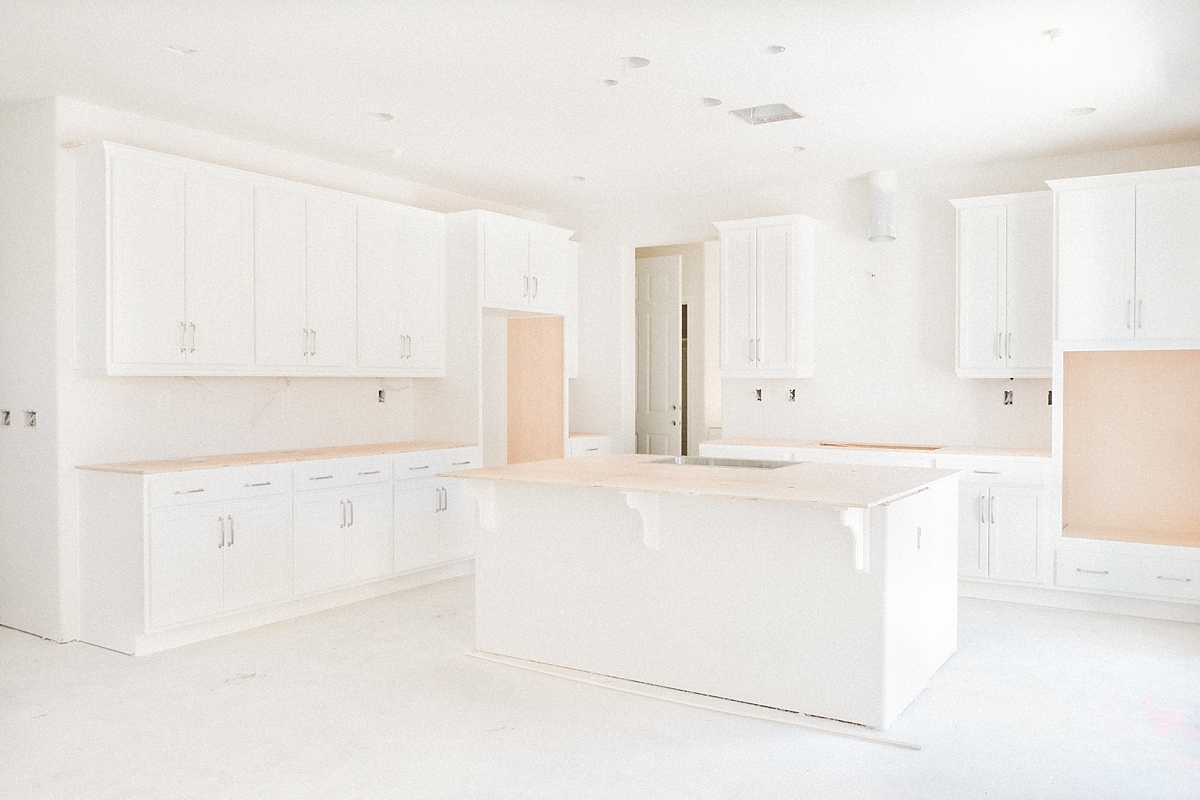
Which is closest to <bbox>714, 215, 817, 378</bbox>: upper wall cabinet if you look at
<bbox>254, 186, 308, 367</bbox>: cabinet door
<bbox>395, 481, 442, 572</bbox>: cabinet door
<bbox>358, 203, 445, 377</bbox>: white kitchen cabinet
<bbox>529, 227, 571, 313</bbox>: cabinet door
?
<bbox>529, 227, 571, 313</bbox>: cabinet door

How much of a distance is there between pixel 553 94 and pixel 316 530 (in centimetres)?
265

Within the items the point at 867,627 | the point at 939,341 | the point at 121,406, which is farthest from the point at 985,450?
the point at 121,406

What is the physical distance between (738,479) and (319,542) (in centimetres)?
258

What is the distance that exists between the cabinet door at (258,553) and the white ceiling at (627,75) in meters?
2.06

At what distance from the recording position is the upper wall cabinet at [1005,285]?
5.34m

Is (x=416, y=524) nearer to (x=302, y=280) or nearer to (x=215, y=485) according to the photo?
(x=215, y=485)

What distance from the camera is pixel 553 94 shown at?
4375 millimetres

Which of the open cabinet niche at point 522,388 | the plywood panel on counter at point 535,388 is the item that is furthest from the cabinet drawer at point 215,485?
the plywood panel on counter at point 535,388

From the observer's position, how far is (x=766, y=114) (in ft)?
15.6

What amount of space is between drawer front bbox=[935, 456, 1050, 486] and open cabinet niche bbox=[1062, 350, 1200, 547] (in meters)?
0.37

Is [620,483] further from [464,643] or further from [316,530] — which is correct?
[316,530]

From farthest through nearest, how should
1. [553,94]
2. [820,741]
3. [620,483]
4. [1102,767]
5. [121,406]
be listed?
[121,406] < [553,94] < [620,483] < [820,741] < [1102,767]

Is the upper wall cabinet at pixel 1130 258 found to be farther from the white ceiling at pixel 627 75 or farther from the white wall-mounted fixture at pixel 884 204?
the white wall-mounted fixture at pixel 884 204

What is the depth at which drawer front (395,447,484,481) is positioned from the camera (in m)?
5.51
